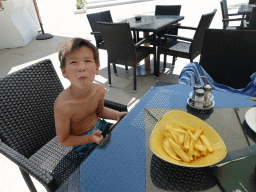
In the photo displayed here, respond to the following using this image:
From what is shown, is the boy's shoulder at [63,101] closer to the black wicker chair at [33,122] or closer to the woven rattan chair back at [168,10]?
the black wicker chair at [33,122]

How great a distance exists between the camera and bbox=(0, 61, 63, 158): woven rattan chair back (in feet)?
3.07

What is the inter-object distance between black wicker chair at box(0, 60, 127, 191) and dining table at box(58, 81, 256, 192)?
0.34 m

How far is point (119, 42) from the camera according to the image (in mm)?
2447

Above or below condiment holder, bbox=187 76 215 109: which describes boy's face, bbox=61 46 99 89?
above

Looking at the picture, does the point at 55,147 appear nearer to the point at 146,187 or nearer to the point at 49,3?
the point at 146,187

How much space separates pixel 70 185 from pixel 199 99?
679 millimetres

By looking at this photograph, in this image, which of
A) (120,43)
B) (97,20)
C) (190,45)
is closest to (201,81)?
(190,45)

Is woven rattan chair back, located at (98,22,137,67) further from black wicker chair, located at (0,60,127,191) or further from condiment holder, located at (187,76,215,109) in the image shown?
condiment holder, located at (187,76,215,109)

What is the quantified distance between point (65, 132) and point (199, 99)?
70cm

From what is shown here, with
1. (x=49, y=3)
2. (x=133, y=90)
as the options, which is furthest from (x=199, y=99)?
(x=49, y=3)

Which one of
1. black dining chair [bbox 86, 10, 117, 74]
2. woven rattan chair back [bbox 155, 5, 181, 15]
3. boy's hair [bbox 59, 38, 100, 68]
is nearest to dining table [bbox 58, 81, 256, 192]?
boy's hair [bbox 59, 38, 100, 68]

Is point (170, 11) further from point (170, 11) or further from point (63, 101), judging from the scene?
point (63, 101)

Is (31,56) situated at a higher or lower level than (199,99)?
lower

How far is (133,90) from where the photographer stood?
278 cm
